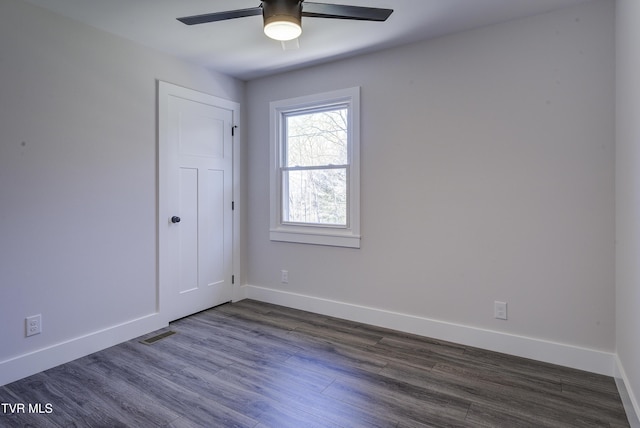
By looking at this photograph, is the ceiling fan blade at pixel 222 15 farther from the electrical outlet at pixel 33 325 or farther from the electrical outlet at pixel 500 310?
the electrical outlet at pixel 500 310

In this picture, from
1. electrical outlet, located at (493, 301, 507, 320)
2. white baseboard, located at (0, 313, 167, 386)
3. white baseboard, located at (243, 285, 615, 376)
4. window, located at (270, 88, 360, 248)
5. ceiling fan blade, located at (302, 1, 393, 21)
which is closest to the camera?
ceiling fan blade, located at (302, 1, 393, 21)

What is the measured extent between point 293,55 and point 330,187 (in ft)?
4.26

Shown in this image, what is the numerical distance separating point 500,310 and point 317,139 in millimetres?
2292

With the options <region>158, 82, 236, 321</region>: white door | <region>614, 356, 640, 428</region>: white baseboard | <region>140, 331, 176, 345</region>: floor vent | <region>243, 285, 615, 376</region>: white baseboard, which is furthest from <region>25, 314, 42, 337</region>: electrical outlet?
<region>614, 356, 640, 428</region>: white baseboard

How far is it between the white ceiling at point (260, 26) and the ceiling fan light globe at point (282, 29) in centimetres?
49

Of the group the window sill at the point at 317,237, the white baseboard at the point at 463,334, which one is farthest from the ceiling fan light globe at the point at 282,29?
the white baseboard at the point at 463,334

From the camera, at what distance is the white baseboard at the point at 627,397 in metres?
1.79

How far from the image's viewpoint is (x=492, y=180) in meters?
2.74

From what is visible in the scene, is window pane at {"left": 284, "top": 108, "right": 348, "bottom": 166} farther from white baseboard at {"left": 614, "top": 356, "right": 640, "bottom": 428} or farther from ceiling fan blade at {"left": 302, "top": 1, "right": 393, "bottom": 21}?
white baseboard at {"left": 614, "top": 356, "right": 640, "bottom": 428}

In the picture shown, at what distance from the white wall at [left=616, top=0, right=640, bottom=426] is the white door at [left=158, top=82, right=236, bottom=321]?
10.9 ft

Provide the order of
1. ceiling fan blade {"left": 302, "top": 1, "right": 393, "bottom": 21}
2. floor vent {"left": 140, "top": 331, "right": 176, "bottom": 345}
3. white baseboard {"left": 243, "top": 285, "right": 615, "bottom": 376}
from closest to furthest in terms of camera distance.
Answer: ceiling fan blade {"left": 302, "top": 1, "right": 393, "bottom": 21}, white baseboard {"left": 243, "top": 285, "right": 615, "bottom": 376}, floor vent {"left": 140, "top": 331, "right": 176, "bottom": 345}

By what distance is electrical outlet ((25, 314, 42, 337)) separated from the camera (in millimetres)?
2414

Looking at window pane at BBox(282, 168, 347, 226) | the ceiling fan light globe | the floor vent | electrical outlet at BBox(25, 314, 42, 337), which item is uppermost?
the ceiling fan light globe

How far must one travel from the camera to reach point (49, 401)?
2.10 metres
